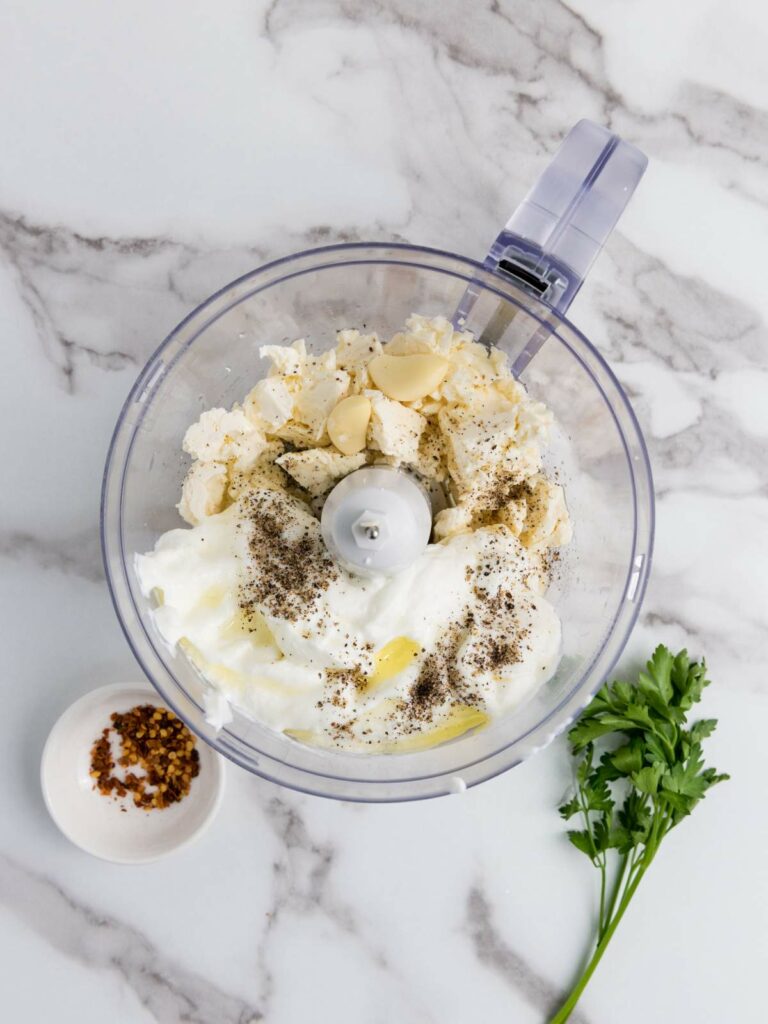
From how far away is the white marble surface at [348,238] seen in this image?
51.3 inches

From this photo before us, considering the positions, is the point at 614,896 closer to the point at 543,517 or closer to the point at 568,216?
the point at 543,517

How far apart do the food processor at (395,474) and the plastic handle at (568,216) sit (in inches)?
1.5

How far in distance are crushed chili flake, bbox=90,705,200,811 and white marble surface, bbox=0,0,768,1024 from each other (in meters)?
0.07

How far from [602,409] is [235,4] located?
0.74 metres

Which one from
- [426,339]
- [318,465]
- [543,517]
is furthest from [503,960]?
[426,339]

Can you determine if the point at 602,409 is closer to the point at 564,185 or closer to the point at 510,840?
the point at 564,185

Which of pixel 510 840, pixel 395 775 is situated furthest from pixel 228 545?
pixel 510 840

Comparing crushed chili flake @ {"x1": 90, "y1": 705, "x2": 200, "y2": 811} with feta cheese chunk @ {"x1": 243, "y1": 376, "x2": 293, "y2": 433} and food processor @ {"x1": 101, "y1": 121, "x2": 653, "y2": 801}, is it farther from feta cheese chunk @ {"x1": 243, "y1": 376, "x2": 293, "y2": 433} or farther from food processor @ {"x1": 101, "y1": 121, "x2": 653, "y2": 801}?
feta cheese chunk @ {"x1": 243, "y1": 376, "x2": 293, "y2": 433}

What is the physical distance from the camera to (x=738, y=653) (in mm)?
1367

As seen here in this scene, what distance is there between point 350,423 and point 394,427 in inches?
2.1

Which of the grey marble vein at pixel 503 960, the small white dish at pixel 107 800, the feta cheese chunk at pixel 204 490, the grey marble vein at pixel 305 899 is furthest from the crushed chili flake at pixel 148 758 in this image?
the grey marble vein at pixel 503 960

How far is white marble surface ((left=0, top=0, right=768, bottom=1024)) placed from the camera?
130 cm

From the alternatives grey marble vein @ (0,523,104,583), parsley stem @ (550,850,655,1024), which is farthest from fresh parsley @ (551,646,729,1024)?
grey marble vein @ (0,523,104,583)

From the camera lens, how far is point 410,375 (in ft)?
3.66
